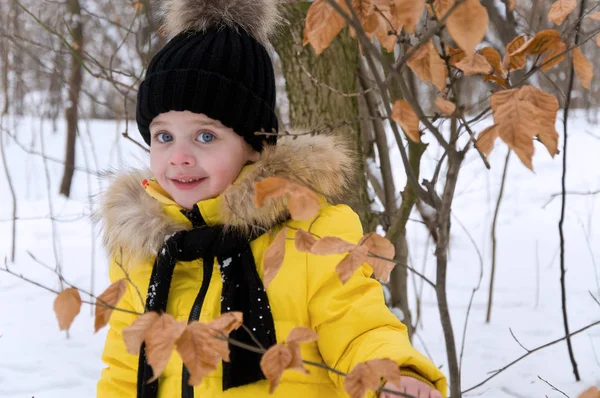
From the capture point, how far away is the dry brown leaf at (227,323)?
1.04m

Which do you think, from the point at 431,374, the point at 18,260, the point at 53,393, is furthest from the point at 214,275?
the point at 18,260

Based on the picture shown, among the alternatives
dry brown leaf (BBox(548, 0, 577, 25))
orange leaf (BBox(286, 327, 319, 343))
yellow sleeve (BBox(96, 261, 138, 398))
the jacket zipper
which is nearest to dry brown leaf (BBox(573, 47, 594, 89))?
dry brown leaf (BBox(548, 0, 577, 25))

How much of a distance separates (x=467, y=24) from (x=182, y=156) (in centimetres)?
112

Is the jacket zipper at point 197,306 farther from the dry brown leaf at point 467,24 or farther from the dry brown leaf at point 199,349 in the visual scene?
the dry brown leaf at point 467,24

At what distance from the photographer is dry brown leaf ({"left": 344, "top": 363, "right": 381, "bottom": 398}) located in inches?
41.3

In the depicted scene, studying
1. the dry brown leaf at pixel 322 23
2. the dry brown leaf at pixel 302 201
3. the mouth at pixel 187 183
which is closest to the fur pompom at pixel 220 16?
the mouth at pixel 187 183

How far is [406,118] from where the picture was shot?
1.01 m

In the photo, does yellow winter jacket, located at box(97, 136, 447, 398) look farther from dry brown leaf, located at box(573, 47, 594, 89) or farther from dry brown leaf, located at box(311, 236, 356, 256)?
dry brown leaf, located at box(573, 47, 594, 89)

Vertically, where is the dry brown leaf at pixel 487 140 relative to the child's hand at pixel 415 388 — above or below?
above

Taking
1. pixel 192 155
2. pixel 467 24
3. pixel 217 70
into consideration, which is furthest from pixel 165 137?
pixel 467 24

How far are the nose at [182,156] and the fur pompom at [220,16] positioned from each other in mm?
425

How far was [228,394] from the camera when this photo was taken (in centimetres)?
167

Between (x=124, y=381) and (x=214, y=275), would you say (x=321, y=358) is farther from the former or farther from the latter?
(x=124, y=381)

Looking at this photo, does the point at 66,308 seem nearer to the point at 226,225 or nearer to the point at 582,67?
the point at 226,225
